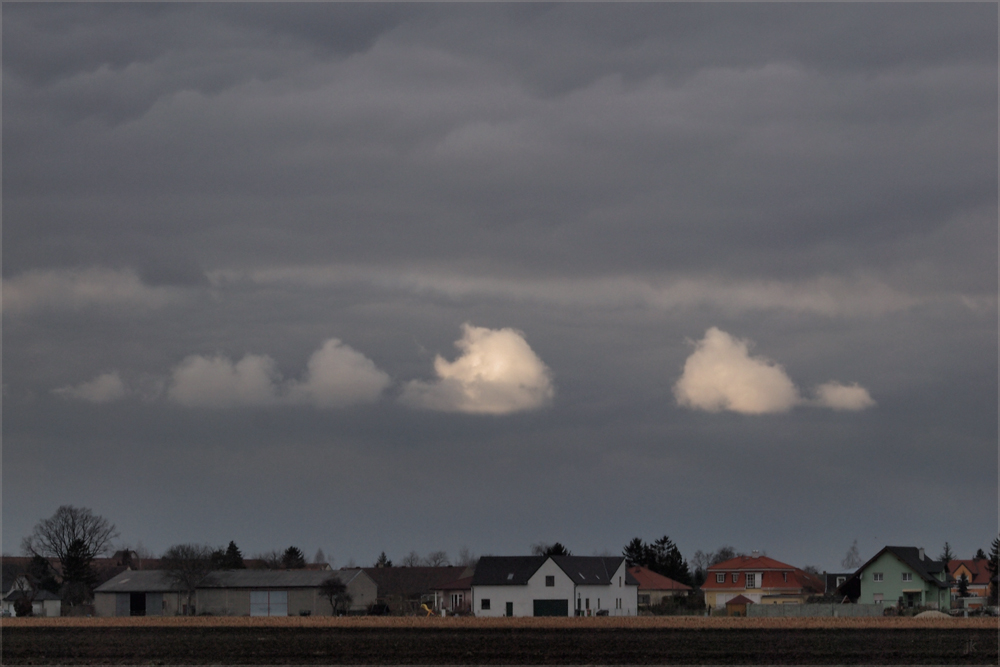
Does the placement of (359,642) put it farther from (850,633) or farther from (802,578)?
(802,578)

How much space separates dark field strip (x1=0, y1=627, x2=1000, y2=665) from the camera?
1510 inches

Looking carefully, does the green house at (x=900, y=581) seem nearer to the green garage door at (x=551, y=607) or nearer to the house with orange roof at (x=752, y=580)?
the house with orange roof at (x=752, y=580)

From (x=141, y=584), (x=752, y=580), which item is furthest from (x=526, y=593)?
(x=141, y=584)

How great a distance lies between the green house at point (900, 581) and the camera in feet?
321

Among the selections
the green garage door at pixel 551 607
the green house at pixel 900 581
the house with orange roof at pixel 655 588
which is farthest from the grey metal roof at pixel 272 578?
the green house at pixel 900 581

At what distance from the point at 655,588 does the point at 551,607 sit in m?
31.7

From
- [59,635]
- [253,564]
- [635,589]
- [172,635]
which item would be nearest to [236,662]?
[172,635]

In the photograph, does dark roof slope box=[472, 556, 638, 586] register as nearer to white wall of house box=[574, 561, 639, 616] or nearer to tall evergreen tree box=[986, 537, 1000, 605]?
white wall of house box=[574, 561, 639, 616]

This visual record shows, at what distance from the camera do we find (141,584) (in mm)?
105875

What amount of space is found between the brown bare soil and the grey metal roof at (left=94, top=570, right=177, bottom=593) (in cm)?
4335

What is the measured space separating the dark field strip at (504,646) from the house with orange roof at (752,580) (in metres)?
57.1

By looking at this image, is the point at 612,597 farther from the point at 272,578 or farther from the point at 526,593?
the point at 272,578

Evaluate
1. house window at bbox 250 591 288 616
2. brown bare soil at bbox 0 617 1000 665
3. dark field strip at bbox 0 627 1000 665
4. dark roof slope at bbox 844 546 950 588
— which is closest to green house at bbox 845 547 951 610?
dark roof slope at bbox 844 546 950 588

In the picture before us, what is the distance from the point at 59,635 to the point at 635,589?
5727cm
